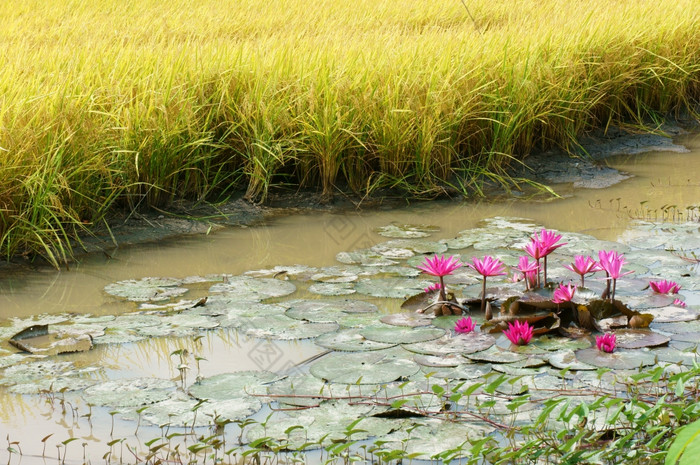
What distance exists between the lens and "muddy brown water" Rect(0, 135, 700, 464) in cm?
225

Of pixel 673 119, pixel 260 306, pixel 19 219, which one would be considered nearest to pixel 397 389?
pixel 260 306

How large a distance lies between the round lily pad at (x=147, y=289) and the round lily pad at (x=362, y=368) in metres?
0.91

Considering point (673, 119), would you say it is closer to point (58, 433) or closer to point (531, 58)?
point (531, 58)

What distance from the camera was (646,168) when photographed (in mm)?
5316

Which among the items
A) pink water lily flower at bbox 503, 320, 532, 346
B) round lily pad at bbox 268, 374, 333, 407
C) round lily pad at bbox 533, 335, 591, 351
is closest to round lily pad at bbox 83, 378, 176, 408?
round lily pad at bbox 268, 374, 333, 407

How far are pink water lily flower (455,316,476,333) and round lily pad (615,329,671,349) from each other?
18.2 inches

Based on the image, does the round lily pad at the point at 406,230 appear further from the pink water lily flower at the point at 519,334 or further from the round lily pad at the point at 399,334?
the pink water lily flower at the point at 519,334

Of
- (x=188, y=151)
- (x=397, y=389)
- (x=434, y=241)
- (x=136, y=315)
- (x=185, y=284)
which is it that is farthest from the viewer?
(x=188, y=151)

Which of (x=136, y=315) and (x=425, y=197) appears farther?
(x=425, y=197)

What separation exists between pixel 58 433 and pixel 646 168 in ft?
13.8

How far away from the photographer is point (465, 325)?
276cm

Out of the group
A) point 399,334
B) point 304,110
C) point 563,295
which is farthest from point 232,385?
point 304,110

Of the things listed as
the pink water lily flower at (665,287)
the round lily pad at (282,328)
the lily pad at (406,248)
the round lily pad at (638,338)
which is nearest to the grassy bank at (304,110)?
the lily pad at (406,248)

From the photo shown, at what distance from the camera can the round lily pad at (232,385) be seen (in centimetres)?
237
